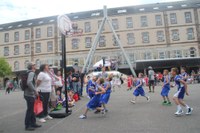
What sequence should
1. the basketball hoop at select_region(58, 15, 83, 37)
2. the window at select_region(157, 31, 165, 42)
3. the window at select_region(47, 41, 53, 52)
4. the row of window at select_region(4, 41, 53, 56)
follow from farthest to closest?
the row of window at select_region(4, 41, 53, 56) < the window at select_region(47, 41, 53, 52) < the window at select_region(157, 31, 165, 42) < the basketball hoop at select_region(58, 15, 83, 37)

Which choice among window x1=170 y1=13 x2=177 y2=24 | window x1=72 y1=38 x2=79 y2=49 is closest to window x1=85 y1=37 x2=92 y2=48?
window x1=72 y1=38 x2=79 y2=49

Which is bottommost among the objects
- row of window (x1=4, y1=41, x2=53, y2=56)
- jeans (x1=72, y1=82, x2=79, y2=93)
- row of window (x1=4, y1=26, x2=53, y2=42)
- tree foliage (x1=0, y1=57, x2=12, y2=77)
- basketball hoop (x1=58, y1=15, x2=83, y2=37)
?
jeans (x1=72, y1=82, x2=79, y2=93)

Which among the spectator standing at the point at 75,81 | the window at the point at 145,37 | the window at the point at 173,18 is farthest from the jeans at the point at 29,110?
the window at the point at 173,18

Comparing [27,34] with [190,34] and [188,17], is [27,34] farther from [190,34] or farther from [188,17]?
[190,34]

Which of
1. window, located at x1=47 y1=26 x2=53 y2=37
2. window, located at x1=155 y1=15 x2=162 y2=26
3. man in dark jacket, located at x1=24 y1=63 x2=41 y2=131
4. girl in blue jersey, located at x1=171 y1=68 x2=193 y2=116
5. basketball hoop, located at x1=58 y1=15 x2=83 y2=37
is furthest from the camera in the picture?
window, located at x1=47 y1=26 x2=53 y2=37

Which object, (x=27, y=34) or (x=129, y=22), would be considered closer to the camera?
(x=129, y=22)

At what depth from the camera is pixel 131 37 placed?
136ft

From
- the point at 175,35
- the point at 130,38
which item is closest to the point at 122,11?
the point at 130,38

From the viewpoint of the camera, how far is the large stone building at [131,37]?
129 feet

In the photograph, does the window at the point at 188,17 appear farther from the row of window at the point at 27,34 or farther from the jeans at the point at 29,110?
the jeans at the point at 29,110

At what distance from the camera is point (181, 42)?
Result: 39.6 meters

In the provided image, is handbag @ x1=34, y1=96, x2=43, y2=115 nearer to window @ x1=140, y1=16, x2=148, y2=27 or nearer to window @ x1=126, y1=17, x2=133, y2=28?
window @ x1=126, y1=17, x2=133, y2=28

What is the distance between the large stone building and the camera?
39219 millimetres

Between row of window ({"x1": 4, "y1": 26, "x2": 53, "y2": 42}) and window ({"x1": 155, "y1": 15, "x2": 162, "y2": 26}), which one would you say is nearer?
window ({"x1": 155, "y1": 15, "x2": 162, "y2": 26})
